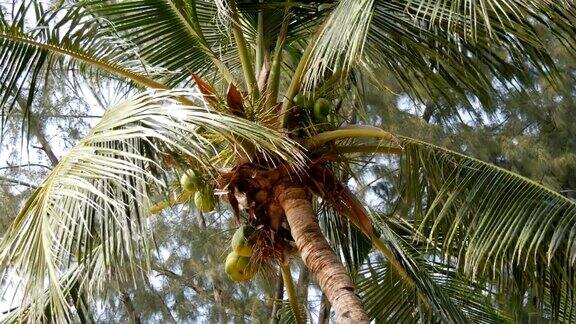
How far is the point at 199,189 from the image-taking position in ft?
12.6

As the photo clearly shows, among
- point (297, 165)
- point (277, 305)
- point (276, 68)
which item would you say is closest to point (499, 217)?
point (297, 165)

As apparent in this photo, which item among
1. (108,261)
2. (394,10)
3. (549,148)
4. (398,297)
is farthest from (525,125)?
(108,261)

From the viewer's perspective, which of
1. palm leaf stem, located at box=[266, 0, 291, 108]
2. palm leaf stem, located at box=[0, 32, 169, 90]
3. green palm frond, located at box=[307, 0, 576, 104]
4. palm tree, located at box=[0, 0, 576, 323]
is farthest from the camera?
palm leaf stem, located at box=[0, 32, 169, 90]

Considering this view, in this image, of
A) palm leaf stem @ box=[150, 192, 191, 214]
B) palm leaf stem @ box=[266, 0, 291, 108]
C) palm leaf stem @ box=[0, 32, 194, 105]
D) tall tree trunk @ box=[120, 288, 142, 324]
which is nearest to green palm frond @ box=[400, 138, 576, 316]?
palm leaf stem @ box=[266, 0, 291, 108]

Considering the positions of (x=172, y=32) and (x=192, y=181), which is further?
(x=172, y=32)

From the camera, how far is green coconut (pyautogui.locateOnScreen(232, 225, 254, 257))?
3.77 meters

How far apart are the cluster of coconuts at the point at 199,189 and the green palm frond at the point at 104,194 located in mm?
566

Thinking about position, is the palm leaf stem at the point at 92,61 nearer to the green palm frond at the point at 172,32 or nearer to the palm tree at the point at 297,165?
the palm tree at the point at 297,165

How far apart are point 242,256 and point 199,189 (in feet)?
1.09

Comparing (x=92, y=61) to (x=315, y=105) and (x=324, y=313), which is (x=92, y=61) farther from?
(x=324, y=313)

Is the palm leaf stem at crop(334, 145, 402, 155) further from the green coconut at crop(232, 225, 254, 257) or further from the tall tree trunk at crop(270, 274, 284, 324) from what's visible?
the tall tree trunk at crop(270, 274, 284, 324)

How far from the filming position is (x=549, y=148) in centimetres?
901

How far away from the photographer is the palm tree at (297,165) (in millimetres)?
2939

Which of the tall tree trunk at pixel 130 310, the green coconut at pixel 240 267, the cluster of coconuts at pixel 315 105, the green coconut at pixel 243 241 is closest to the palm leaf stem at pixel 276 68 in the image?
the cluster of coconuts at pixel 315 105
